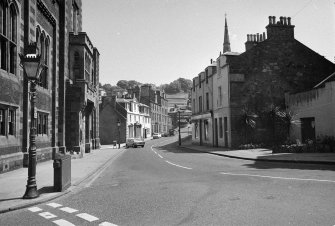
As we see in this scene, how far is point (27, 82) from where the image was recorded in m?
16.7

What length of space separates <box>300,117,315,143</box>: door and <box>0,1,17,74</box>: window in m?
23.2

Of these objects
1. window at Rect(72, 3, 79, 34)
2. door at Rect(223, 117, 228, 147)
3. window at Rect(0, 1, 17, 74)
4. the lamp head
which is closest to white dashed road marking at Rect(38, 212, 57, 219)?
the lamp head

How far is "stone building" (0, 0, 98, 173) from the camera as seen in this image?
14672mm

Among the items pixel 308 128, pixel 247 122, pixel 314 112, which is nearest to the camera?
pixel 314 112

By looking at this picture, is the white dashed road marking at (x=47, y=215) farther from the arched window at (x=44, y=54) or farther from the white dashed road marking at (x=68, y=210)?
the arched window at (x=44, y=54)

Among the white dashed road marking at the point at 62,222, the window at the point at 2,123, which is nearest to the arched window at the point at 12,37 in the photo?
the window at the point at 2,123

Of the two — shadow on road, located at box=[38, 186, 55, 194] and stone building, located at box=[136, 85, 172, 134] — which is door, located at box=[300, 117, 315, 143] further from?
stone building, located at box=[136, 85, 172, 134]

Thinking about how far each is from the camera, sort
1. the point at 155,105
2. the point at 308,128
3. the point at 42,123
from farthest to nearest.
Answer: the point at 155,105 → the point at 308,128 → the point at 42,123

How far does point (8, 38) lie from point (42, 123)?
670 centimetres

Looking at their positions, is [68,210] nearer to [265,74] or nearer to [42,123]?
[42,123]

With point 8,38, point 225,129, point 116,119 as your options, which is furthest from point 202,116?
point 8,38

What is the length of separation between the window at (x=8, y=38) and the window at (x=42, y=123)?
472 cm

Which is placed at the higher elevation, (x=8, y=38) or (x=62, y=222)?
(x=8, y=38)

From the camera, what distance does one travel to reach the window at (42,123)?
19.5 m
